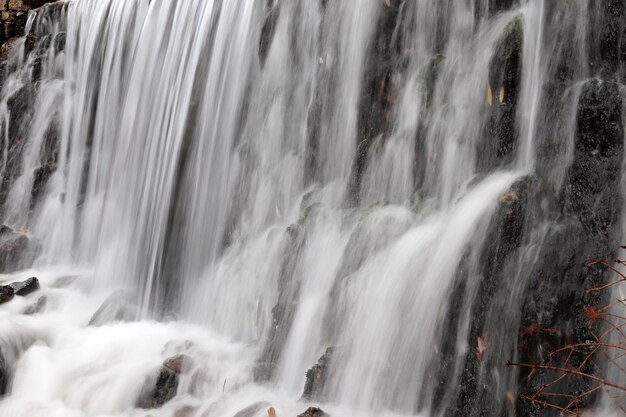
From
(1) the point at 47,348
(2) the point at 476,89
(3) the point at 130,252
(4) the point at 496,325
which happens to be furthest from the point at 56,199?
(4) the point at 496,325

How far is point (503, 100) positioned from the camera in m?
5.45

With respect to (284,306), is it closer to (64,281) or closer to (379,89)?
(379,89)

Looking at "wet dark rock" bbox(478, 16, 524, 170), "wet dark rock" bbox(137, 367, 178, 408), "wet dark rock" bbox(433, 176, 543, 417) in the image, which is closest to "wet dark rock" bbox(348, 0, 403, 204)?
"wet dark rock" bbox(478, 16, 524, 170)

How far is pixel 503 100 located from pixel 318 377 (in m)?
2.29

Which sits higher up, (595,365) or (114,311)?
(595,365)

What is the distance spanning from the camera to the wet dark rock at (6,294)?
318 inches

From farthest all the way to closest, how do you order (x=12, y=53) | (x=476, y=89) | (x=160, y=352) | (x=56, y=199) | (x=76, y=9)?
(x=12, y=53) < (x=76, y=9) < (x=56, y=199) < (x=160, y=352) < (x=476, y=89)

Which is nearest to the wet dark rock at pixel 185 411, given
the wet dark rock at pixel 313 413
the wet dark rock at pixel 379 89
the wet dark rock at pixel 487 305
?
the wet dark rock at pixel 313 413

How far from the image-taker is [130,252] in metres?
8.87

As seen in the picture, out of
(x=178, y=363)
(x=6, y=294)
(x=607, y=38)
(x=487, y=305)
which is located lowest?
(x=178, y=363)

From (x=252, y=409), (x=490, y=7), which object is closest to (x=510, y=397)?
(x=252, y=409)

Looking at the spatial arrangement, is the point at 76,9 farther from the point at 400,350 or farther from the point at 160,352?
the point at 400,350

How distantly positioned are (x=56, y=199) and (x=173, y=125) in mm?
2983

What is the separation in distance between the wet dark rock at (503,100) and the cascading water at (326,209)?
2cm
